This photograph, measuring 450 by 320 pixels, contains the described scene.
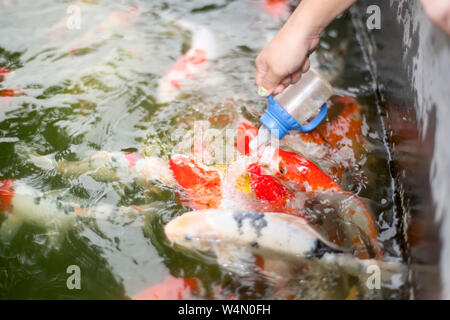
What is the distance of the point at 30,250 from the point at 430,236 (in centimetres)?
189

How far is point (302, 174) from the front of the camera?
2527 mm

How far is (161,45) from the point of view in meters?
3.53

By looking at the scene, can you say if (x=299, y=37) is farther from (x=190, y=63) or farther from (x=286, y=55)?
(x=190, y=63)

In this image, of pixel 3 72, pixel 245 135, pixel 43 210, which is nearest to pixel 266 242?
pixel 245 135

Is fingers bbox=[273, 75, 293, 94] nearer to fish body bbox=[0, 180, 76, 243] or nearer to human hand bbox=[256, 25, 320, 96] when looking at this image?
human hand bbox=[256, 25, 320, 96]

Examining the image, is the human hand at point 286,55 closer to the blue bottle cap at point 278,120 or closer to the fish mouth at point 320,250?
the blue bottle cap at point 278,120

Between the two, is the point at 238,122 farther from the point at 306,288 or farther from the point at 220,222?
the point at 306,288

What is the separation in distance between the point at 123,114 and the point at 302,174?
1.22 metres

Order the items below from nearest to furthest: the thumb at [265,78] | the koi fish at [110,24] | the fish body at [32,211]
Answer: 1. the thumb at [265,78]
2. the fish body at [32,211]
3. the koi fish at [110,24]

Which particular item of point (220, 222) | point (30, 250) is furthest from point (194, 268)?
point (30, 250)

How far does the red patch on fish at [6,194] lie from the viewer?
8.25ft

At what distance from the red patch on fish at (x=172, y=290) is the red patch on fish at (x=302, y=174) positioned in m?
0.74

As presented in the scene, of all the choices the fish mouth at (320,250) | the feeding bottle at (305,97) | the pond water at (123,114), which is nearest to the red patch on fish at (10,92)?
the pond water at (123,114)

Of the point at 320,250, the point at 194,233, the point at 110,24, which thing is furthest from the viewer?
the point at 110,24
